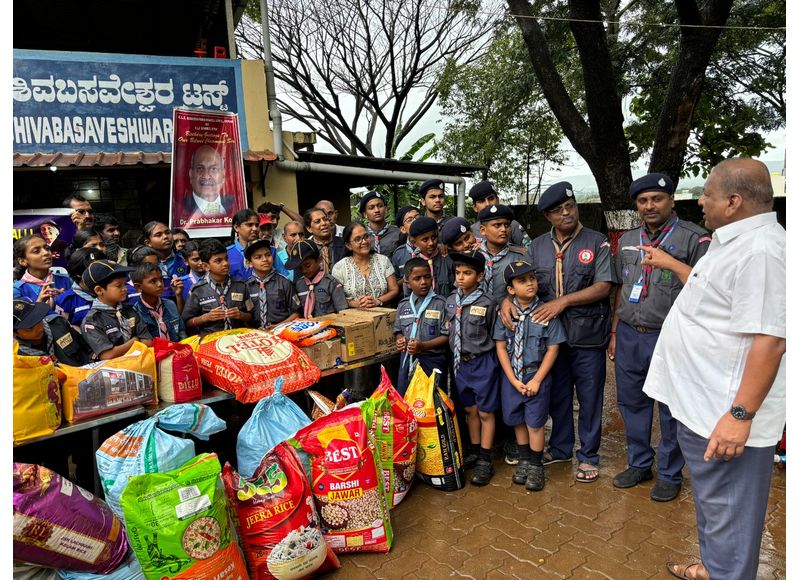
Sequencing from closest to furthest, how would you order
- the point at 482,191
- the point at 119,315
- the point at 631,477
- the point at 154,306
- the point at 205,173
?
the point at 119,315 < the point at 631,477 < the point at 154,306 < the point at 482,191 < the point at 205,173

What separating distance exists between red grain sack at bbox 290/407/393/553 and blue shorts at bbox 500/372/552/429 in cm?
115

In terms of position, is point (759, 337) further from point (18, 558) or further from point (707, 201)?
point (18, 558)

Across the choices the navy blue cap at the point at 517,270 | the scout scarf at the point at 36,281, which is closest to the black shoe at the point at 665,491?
the navy blue cap at the point at 517,270

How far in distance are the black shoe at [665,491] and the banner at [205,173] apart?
6.13 m

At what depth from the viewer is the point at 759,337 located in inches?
77.4

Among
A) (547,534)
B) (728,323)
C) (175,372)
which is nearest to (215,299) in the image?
(175,372)

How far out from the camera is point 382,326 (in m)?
4.15

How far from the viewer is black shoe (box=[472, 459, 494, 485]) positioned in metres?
3.74

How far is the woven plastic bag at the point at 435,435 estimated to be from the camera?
357 cm

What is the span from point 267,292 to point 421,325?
1.29 meters

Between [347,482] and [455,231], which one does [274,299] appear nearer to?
[455,231]

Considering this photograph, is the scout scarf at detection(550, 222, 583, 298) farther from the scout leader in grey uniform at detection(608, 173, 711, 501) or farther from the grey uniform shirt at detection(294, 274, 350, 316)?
the grey uniform shirt at detection(294, 274, 350, 316)

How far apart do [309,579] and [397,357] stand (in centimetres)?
185

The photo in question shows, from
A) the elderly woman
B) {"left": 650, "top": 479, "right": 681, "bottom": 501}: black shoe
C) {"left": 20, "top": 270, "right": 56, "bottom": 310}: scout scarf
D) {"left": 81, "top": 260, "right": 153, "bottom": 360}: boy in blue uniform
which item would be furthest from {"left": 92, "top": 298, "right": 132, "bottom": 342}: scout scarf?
{"left": 650, "top": 479, "right": 681, "bottom": 501}: black shoe
